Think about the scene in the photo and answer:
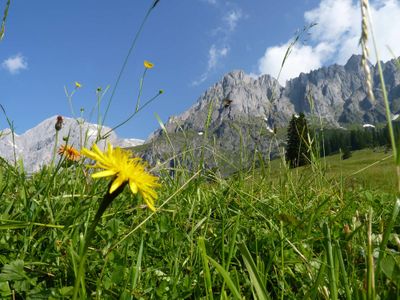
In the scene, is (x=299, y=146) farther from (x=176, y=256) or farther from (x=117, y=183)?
(x=117, y=183)

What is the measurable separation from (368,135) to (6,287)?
528 feet

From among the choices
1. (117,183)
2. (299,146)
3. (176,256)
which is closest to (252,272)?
(117,183)

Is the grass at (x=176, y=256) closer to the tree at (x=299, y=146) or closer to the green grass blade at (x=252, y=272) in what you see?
the green grass blade at (x=252, y=272)

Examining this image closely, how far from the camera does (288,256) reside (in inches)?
85.5

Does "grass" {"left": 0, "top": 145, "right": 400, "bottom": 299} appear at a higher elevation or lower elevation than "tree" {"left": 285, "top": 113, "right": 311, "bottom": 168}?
lower

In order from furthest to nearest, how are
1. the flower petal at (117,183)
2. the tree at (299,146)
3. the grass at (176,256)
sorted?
1. the tree at (299,146)
2. the grass at (176,256)
3. the flower petal at (117,183)

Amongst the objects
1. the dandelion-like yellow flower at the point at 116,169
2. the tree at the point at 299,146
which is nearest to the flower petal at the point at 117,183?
the dandelion-like yellow flower at the point at 116,169

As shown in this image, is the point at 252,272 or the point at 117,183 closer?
the point at 252,272

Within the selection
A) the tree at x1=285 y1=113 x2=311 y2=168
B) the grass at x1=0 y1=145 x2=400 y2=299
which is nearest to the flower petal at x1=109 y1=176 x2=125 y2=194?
the grass at x1=0 y1=145 x2=400 y2=299

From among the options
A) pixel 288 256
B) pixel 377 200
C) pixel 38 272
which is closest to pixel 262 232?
pixel 288 256

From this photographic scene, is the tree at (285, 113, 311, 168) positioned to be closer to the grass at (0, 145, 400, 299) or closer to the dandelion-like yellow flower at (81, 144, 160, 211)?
the grass at (0, 145, 400, 299)

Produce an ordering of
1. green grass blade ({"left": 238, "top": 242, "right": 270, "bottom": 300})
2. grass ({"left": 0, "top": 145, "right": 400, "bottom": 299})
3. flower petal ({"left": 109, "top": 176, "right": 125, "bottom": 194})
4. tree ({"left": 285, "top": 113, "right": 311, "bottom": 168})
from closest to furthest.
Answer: green grass blade ({"left": 238, "top": 242, "right": 270, "bottom": 300}) < flower petal ({"left": 109, "top": 176, "right": 125, "bottom": 194}) < grass ({"left": 0, "top": 145, "right": 400, "bottom": 299}) < tree ({"left": 285, "top": 113, "right": 311, "bottom": 168})

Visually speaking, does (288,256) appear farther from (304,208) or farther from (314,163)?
(314,163)

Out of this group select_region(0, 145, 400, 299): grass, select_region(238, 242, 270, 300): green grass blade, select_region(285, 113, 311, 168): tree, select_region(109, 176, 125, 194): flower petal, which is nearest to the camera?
select_region(238, 242, 270, 300): green grass blade
